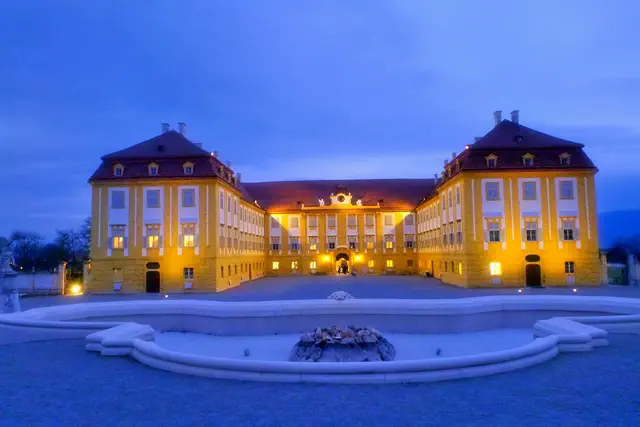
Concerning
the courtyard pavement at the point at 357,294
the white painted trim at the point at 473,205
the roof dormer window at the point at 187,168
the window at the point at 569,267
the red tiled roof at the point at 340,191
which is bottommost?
the courtyard pavement at the point at 357,294

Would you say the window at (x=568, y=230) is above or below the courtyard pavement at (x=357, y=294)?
above

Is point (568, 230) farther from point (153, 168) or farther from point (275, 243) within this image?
point (275, 243)

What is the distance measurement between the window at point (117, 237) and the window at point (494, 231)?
25.0m

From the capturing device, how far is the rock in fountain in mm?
9266

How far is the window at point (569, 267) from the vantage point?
1276 inches

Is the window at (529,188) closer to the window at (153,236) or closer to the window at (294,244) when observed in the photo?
the window at (153,236)

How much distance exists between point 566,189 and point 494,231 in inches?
231

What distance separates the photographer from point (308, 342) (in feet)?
31.6

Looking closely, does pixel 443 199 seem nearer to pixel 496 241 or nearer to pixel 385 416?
pixel 496 241

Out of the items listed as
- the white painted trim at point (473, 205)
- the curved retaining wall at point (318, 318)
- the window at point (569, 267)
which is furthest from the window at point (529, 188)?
the curved retaining wall at point (318, 318)

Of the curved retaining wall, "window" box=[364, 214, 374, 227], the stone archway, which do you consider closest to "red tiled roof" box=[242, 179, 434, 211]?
"window" box=[364, 214, 374, 227]

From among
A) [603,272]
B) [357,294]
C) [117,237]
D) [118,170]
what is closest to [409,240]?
[603,272]

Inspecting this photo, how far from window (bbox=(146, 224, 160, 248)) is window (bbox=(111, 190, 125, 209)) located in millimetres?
2525

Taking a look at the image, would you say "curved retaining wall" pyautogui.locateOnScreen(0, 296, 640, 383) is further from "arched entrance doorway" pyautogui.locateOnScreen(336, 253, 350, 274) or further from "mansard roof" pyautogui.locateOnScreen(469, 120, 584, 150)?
"arched entrance doorway" pyautogui.locateOnScreen(336, 253, 350, 274)
